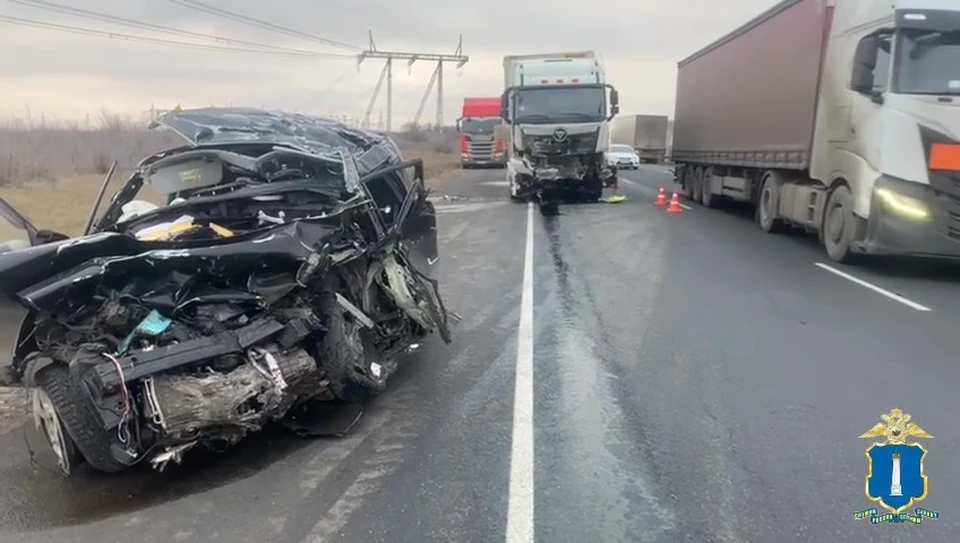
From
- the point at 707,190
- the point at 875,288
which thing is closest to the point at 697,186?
the point at 707,190

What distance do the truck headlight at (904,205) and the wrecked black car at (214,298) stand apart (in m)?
6.66

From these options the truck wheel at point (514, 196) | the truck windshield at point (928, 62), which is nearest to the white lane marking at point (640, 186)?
the truck wheel at point (514, 196)

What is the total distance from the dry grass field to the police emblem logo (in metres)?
12.2

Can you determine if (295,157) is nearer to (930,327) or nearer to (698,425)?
(698,425)

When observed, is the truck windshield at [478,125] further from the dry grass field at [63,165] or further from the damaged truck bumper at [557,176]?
the damaged truck bumper at [557,176]

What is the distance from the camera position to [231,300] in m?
4.52

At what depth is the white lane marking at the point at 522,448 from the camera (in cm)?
361

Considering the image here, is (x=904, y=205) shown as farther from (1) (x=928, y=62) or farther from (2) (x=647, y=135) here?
(2) (x=647, y=135)

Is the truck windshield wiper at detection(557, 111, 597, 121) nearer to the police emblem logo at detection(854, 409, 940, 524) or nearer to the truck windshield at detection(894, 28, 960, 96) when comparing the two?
the truck windshield at detection(894, 28, 960, 96)

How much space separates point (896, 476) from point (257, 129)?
4.78 metres

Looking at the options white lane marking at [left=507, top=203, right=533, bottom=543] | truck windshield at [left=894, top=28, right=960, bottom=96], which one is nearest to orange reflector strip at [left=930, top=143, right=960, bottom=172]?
truck windshield at [left=894, top=28, right=960, bottom=96]

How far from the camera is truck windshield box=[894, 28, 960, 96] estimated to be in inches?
371

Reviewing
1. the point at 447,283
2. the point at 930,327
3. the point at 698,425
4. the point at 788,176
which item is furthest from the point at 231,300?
the point at 788,176

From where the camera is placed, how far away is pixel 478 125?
39750 mm
